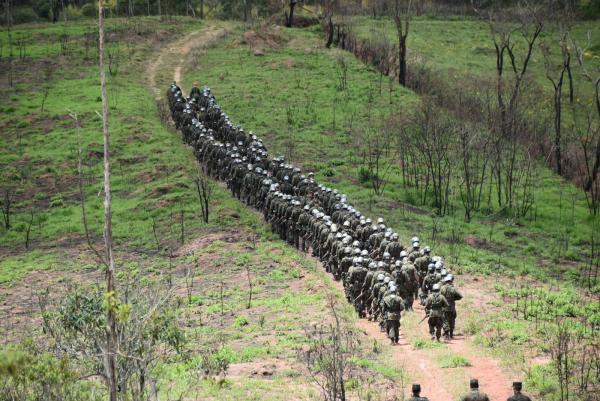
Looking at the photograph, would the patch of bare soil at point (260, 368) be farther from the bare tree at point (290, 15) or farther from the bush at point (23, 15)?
the bush at point (23, 15)

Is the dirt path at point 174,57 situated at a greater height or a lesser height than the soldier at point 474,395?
greater

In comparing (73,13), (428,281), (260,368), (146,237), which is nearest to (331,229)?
(428,281)

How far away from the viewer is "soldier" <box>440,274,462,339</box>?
23969 mm

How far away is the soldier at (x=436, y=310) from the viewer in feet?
78.1

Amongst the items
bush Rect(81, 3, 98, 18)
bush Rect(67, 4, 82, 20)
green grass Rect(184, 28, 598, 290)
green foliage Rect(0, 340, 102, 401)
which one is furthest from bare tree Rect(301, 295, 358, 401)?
bush Rect(81, 3, 98, 18)

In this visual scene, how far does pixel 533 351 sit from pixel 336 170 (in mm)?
A: 22756

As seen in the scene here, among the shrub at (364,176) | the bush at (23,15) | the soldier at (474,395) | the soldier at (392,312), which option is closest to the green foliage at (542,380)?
the soldier at (474,395)

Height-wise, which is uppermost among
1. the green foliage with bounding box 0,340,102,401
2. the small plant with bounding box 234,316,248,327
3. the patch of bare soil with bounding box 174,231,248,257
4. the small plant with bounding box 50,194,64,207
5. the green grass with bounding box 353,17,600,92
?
the green grass with bounding box 353,17,600,92

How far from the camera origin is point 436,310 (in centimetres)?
2384

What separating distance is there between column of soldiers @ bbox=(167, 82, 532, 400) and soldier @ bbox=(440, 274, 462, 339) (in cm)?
2

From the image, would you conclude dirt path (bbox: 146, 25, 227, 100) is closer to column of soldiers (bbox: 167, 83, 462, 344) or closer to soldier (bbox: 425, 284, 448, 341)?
column of soldiers (bbox: 167, 83, 462, 344)

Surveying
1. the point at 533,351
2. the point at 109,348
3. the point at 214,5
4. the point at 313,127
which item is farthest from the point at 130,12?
the point at 109,348

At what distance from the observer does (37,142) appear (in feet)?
163

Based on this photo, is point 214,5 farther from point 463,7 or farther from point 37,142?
point 37,142
